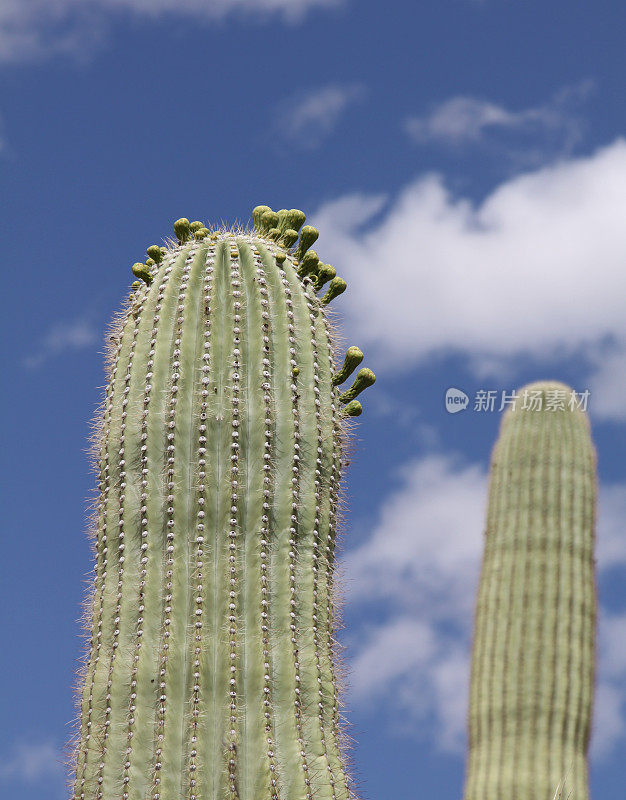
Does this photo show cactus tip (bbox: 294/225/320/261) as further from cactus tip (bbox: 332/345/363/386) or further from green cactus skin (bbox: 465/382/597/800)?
green cactus skin (bbox: 465/382/597/800)

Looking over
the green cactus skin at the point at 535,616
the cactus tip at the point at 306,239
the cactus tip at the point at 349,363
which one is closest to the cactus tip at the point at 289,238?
the cactus tip at the point at 306,239

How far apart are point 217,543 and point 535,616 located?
403cm

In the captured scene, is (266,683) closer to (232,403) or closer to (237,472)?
(237,472)

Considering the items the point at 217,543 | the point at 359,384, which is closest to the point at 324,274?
the point at 359,384

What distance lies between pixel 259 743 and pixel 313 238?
2.50 m

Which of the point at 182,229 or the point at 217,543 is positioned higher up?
the point at 182,229

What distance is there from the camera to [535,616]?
808 centimetres

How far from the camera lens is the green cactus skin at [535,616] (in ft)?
25.2

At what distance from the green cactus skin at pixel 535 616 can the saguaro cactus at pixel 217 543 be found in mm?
3309

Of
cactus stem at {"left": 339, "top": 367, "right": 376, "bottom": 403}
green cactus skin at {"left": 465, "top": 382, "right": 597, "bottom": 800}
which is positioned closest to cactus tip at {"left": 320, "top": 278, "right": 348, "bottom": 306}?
cactus stem at {"left": 339, "top": 367, "right": 376, "bottom": 403}

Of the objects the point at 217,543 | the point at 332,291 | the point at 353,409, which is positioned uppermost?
the point at 332,291

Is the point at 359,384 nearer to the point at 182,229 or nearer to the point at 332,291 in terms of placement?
the point at 332,291

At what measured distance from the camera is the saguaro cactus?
445cm

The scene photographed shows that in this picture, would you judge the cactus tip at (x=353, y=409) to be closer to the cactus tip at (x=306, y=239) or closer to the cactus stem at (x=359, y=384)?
the cactus stem at (x=359, y=384)
